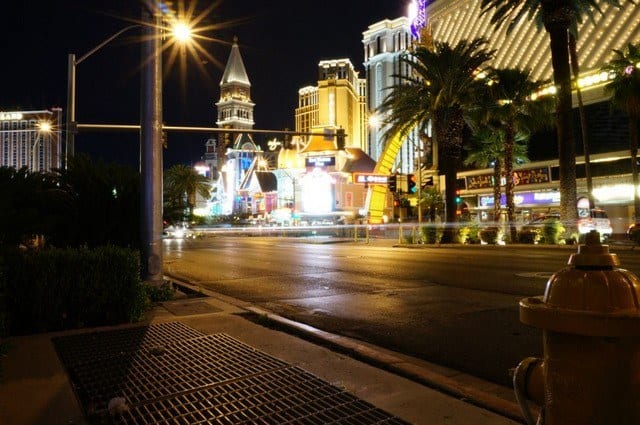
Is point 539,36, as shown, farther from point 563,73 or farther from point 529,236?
point 563,73

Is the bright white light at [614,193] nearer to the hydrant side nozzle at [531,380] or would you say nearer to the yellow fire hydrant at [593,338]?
the hydrant side nozzle at [531,380]

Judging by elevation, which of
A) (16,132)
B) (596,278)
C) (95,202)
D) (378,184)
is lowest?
(596,278)

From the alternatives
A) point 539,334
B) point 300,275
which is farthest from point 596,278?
point 300,275

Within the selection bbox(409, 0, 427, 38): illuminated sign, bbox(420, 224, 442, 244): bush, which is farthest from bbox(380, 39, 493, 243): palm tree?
bbox(409, 0, 427, 38): illuminated sign

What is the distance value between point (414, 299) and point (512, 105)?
889 inches

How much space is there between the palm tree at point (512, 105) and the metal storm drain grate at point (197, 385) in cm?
2515

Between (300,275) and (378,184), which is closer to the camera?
(300,275)

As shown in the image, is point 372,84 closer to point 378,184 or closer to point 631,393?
point 378,184

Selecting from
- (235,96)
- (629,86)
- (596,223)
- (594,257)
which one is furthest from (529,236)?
(235,96)

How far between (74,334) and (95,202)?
335cm

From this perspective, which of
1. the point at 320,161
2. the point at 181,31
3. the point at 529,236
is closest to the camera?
the point at 181,31

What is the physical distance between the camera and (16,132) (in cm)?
5278

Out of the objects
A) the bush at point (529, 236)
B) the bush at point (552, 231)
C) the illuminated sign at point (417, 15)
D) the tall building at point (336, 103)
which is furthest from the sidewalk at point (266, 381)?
the tall building at point (336, 103)

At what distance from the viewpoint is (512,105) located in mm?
29156
